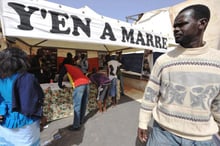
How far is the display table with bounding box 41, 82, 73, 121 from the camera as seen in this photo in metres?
3.84

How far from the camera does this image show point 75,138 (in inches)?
126

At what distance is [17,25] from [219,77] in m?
2.47

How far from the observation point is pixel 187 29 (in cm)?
129

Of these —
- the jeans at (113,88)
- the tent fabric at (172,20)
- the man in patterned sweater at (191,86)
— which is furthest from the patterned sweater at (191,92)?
the tent fabric at (172,20)

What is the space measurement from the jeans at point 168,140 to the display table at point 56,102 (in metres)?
2.91

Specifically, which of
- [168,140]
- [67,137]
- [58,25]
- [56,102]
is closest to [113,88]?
[56,102]

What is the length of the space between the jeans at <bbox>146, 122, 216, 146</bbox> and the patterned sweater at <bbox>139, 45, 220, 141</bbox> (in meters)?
0.03

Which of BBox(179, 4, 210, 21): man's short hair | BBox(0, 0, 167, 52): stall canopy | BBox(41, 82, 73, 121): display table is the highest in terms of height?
BBox(0, 0, 167, 52): stall canopy

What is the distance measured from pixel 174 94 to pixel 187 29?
1.69 ft

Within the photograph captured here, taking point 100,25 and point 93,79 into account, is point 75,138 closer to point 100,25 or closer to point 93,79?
point 93,79

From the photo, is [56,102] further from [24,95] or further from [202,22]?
[202,22]

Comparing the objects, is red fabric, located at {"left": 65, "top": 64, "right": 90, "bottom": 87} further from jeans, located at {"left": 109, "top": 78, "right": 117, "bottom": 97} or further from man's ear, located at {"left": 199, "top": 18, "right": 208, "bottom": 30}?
man's ear, located at {"left": 199, "top": 18, "right": 208, "bottom": 30}

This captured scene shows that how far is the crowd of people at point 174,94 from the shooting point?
126 centimetres

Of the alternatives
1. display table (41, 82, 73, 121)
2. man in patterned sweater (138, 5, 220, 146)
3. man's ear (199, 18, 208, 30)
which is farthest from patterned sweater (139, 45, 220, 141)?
display table (41, 82, 73, 121)
